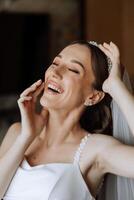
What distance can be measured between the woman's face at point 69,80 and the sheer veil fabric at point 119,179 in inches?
4.9

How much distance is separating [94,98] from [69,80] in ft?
0.41

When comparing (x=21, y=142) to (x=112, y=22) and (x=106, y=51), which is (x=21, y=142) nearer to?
(x=106, y=51)

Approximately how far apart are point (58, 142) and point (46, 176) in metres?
0.16

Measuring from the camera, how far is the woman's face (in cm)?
158

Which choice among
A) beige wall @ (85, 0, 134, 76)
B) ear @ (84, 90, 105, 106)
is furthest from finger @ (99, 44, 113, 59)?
beige wall @ (85, 0, 134, 76)

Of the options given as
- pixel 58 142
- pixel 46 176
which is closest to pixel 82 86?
pixel 58 142

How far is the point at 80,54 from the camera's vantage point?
5.30 feet

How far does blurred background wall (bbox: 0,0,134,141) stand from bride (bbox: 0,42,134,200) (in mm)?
2920

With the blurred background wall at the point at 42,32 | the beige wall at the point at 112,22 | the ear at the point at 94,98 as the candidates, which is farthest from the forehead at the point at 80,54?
the beige wall at the point at 112,22

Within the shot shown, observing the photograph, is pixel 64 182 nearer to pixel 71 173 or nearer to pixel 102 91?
pixel 71 173

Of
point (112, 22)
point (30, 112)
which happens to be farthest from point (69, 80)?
point (112, 22)

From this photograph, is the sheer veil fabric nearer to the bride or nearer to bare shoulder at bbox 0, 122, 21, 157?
the bride

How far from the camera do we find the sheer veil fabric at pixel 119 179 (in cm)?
164

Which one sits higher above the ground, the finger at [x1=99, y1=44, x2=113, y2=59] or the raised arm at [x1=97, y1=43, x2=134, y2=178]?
the finger at [x1=99, y1=44, x2=113, y2=59]
